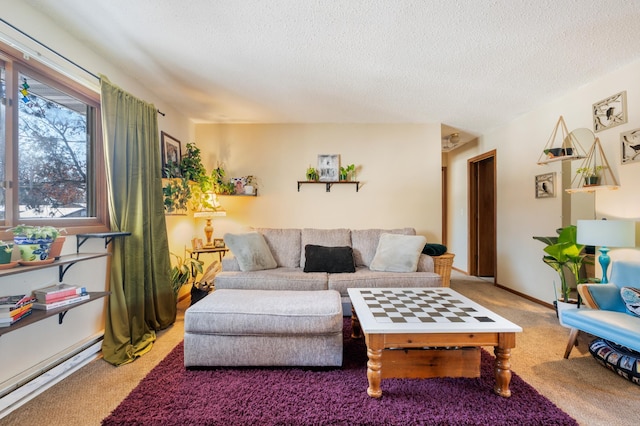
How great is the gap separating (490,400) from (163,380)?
1.96 m

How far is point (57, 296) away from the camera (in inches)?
63.9

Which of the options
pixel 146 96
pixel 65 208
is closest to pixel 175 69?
pixel 146 96

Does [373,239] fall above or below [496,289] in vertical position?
above

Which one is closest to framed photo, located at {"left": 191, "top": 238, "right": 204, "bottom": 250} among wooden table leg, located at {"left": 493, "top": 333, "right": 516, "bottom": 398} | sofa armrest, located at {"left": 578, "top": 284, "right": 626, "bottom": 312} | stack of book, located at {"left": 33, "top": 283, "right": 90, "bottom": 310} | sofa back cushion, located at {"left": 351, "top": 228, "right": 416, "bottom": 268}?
stack of book, located at {"left": 33, "top": 283, "right": 90, "bottom": 310}

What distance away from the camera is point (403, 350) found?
5.48 feet

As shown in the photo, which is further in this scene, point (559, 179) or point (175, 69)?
point (559, 179)

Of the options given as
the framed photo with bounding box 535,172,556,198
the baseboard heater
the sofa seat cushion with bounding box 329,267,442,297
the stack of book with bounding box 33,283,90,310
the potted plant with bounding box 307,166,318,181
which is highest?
the potted plant with bounding box 307,166,318,181

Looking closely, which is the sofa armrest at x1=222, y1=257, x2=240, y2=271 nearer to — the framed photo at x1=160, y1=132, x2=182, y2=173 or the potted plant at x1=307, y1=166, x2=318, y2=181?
the framed photo at x1=160, y1=132, x2=182, y2=173

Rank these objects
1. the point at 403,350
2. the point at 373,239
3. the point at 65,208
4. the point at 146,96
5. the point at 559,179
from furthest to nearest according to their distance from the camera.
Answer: the point at 373,239
the point at 559,179
the point at 146,96
the point at 65,208
the point at 403,350

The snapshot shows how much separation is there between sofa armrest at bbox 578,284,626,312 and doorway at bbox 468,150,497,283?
8.95ft

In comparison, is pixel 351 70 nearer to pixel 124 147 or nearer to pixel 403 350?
pixel 124 147

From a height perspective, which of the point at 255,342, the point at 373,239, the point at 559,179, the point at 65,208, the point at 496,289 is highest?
the point at 559,179

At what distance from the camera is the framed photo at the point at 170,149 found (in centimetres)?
307

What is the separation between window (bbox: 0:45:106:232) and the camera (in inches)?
62.9
